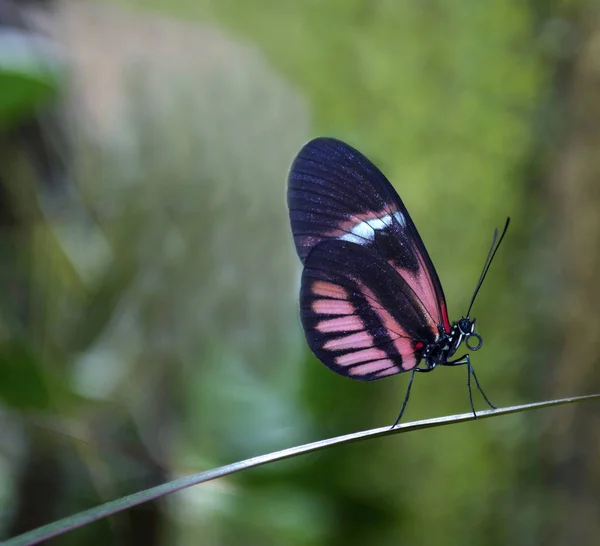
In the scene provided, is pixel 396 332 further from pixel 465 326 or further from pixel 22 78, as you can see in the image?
pixel 22 78

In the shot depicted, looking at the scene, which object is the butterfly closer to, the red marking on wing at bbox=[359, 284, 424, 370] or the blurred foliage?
the red marking on wing at bbox=[359, 284, 424, 370]

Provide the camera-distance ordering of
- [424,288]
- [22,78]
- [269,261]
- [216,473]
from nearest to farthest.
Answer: [216,473]
[424,288]
[22,78]
[269,261]

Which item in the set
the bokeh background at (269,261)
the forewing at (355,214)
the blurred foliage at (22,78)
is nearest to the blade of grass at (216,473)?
the forewing at (355,214)

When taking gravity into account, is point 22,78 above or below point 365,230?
above

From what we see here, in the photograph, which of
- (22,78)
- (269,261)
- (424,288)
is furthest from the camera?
(269,261)

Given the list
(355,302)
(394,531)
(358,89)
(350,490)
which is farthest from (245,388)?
(358,89)

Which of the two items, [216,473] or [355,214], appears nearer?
[216,473]

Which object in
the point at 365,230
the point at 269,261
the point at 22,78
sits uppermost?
the point at 22,78

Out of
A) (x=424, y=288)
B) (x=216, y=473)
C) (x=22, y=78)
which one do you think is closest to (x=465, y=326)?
(x=424, y=288)
